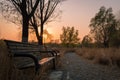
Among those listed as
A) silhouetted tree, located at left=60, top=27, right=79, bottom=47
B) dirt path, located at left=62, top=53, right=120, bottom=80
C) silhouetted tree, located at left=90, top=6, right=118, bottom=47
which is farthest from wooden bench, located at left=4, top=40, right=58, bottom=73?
silhouetted tree, located at left=60, top=27, right=79, bottom=47

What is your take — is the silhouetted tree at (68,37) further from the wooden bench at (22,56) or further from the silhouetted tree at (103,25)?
the wooden bench at (22,56)

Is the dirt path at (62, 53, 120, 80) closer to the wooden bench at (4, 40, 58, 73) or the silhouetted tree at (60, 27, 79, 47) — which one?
the wooden bench at (4, 40, 58, 73)

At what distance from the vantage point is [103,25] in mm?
62281

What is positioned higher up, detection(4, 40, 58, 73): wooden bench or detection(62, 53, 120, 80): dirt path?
detection(4, 40, 58, 73): wooden bench

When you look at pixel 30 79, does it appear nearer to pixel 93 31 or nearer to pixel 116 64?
pixel 116 64

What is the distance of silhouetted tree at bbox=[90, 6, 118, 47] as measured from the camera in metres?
Result: 60.3

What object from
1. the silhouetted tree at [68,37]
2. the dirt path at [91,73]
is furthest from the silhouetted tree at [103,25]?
the dirt path at [91,73]

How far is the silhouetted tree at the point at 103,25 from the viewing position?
60322 mm

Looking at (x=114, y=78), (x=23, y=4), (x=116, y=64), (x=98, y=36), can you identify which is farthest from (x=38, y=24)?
(x=98, y=36)

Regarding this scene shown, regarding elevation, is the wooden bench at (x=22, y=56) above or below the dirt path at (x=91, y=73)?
above

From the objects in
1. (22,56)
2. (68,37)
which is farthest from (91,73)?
(68,37)

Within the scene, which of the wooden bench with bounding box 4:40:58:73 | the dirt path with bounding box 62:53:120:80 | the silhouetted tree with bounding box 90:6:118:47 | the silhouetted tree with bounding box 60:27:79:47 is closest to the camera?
the wooden bench with bounding box 4:40:58:73

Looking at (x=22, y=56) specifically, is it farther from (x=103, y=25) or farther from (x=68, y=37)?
(x=68, y=37)

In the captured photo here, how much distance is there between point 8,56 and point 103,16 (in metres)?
59.3
